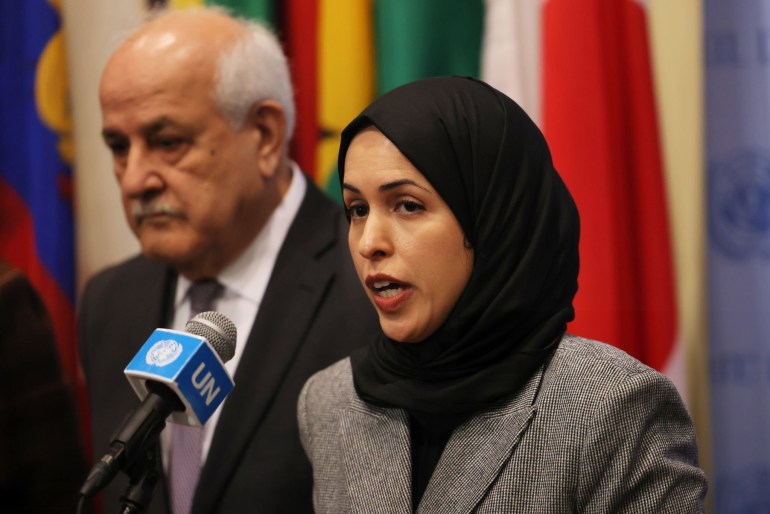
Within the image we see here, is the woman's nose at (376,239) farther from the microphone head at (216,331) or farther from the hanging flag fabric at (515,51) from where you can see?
the hanging flag fabric at (515,51)

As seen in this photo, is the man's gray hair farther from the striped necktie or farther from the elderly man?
the striped necktie

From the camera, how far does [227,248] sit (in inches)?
83.4

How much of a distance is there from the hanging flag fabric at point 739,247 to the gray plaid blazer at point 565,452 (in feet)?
2.78

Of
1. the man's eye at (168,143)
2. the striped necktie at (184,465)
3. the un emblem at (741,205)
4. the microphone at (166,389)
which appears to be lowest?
the striped necktie at (184,465)

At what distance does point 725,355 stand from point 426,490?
103 centimetres

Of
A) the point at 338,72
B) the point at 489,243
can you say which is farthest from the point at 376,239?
the point at 338,72

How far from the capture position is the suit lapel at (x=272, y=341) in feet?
6.25

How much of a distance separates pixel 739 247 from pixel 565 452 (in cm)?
103

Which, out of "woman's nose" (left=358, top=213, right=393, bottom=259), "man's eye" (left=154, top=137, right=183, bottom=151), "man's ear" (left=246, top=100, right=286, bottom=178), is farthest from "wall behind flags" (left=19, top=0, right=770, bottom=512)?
"woman's nose" (left=358, top=213, right=393, bottom=259)

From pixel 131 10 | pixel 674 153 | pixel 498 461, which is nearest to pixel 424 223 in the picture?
pixel 498 461

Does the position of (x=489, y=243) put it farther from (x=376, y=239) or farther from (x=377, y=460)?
(x=377, y=460)

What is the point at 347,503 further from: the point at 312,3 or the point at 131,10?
the point at 131,10

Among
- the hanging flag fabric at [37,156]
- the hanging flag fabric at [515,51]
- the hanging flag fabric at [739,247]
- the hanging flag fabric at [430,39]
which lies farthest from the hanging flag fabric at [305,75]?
the hanging flag fabric at [739,247]

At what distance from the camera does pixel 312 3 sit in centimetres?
253
